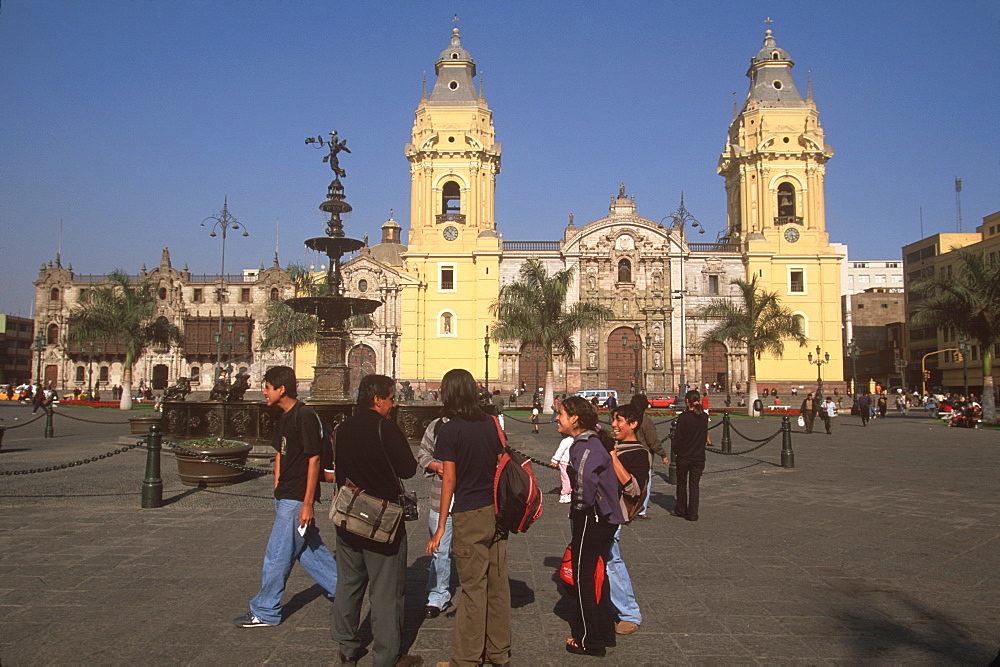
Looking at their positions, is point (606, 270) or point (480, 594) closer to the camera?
point (480, 594)

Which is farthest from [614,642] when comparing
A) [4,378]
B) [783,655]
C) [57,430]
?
[4,378]

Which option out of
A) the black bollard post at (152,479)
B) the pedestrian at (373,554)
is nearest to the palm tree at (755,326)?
the black bollard post at (152,479)

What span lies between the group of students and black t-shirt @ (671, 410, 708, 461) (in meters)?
3.48

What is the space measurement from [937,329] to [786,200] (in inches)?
762

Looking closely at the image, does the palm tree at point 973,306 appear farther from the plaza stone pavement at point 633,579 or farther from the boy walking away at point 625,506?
the boy walking away at point 625,506

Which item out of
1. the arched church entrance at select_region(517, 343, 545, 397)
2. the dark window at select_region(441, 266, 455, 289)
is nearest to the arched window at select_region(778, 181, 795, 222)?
the arched church entrance at select_region(517, 343, 545, 397)

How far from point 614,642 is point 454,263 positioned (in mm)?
45787

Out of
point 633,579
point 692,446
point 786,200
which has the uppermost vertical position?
point 786,200

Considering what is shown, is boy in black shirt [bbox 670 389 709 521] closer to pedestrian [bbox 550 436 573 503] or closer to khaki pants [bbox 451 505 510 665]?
pedestrian [bbox 550 436 573 503]

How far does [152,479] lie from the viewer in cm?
907

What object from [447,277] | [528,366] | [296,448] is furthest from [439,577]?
[447,277]

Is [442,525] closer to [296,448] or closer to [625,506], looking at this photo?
[296,448]

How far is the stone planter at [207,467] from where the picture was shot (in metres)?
10.4

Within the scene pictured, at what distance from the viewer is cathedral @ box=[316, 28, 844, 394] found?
4912 cm
